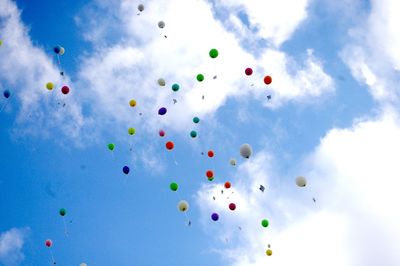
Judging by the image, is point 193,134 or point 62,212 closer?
point 193,134

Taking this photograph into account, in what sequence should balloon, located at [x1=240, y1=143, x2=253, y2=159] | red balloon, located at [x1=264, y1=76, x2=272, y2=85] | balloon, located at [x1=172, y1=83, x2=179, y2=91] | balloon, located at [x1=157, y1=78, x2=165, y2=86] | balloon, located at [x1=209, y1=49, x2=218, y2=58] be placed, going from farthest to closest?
balloon, located at [x1=172, y1=83, x2=179, y2=91] → balloon, located at [x1=157, y1=78, x2=165, y2=86] → red balloon, located at [x1=264, y1=76, x2=272, y2=85] → balloon, located at [x1=209, y1=49, x2=218, y2=58] → balloon, located at [x1=240, y1=143, x2=253, y2=159]

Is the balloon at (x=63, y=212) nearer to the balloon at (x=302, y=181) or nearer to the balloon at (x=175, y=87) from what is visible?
the balloon at (x=175, y=87)

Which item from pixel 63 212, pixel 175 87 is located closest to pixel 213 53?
pixel 175 87

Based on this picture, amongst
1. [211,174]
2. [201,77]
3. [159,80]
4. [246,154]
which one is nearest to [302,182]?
[246,154]

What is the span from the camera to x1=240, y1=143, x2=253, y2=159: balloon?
14086mm

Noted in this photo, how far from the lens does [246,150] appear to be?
46.2 ft

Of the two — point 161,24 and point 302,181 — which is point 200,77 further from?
point 302,181

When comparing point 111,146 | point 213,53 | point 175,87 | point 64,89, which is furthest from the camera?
point 175,87

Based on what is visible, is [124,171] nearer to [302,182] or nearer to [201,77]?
[201,77]

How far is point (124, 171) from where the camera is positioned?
14648 millimetres

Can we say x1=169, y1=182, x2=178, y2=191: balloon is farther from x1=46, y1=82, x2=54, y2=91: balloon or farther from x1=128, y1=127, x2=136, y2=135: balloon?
x1=46, y1=82, x2=54, y2=91: balloon

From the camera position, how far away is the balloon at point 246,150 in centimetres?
1409

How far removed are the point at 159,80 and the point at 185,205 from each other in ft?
14.3

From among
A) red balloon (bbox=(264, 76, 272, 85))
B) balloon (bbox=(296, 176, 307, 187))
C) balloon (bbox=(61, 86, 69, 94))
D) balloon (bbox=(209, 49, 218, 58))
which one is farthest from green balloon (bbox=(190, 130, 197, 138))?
balloon (bbox=(61, 86, 69, 94))
